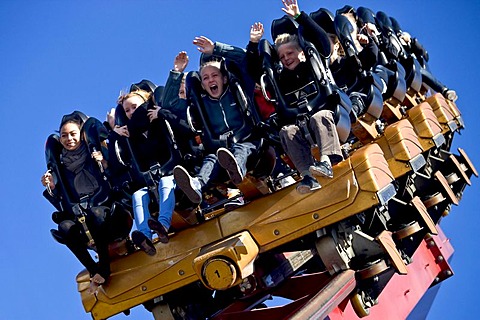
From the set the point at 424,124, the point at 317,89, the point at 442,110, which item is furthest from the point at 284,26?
the point at 442,110

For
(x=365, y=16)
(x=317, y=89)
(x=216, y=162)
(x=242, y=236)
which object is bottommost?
(x=242, y=236)

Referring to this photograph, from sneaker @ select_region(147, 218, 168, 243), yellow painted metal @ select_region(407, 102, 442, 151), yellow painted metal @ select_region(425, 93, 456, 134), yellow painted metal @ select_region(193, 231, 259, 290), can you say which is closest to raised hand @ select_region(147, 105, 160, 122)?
sneaker @ select_region(147, 218, 168, 243)

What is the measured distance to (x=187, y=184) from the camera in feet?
17.5

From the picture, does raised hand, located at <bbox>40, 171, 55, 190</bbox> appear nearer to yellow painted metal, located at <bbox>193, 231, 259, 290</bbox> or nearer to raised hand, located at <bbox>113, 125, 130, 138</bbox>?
raised hand, located at <bbox>113, 125, 130, 138</bbox>

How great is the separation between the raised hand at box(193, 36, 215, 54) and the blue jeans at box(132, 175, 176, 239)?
1047 millimetres

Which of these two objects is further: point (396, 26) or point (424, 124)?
point (396, 26)

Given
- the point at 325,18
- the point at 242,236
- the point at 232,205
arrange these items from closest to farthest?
the point at 242,236 < the point at 232,205 < the point at 325,18

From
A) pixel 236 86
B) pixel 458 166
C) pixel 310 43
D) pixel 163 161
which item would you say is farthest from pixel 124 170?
pixel 458 166

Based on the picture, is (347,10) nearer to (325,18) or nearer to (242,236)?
(325,18)

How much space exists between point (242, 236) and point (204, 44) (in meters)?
1.62

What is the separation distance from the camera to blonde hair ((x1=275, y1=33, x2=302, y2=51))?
19.1 feet

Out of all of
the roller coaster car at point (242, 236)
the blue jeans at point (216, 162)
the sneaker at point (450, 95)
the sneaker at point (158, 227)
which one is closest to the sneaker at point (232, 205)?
the roller coaster car at point (242, 236)

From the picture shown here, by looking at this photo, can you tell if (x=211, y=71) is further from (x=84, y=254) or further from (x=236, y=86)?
(x=84, y=254)

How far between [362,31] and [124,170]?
9.43 ft
